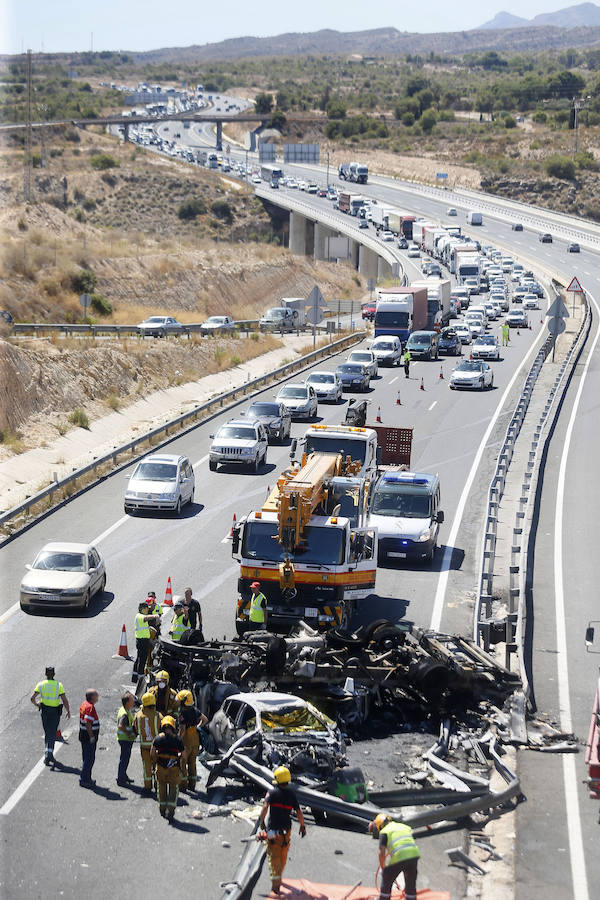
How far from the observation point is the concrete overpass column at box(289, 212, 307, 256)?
14426cm

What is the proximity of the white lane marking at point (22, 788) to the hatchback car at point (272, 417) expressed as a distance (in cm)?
2433

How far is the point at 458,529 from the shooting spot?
1176 inches

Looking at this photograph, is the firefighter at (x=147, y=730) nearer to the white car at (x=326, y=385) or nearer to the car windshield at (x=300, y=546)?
the car windshield at (x=300, y=546)

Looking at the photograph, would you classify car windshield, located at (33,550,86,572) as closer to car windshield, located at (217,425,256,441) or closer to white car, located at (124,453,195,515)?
white car, located at (124,453,195,515)

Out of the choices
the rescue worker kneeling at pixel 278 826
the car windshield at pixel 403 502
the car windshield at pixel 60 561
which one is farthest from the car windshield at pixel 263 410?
the rescue worker kneeling at pixel 278 826

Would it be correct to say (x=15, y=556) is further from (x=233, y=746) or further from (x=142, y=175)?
(x=142, y=175)

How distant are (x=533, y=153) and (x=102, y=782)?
7233 inches

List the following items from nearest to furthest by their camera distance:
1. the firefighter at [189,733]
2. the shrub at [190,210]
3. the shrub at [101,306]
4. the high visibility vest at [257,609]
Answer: the firefighter at [189,733], the high visibility vest at [257,609], the shrub at [101,306], the shrub at [190,210]

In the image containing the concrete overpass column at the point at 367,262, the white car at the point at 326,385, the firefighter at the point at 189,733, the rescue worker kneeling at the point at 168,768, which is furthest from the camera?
the concrete overpass column at the point at 367,262

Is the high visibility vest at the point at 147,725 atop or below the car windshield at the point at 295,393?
atop

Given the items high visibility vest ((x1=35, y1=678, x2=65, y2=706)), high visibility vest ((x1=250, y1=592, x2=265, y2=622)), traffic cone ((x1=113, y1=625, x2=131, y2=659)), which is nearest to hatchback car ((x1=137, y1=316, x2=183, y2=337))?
traffic cone ((x1=113, y1=625, x2=131, y2=659))

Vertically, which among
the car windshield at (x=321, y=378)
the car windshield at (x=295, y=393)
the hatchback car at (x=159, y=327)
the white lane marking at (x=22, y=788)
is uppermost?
the white lane marking at (x=22, y=788)

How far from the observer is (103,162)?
482 ft

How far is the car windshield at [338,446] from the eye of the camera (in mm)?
27516
